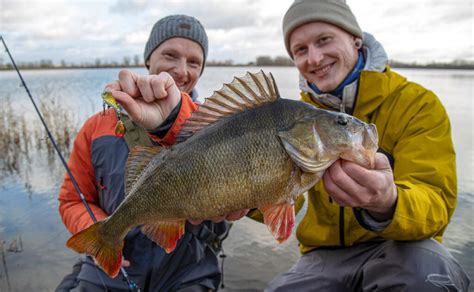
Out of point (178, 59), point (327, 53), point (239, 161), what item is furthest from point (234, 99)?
point (327, 53)

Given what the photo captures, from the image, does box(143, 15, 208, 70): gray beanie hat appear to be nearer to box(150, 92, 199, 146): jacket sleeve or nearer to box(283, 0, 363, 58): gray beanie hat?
box(283, 0, 363, 58): gray beanie hat

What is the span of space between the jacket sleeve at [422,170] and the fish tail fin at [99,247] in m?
1.49

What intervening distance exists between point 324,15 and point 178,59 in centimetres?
132

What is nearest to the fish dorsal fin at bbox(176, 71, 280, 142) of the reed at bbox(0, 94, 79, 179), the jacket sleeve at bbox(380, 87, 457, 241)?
the jacket sleeve at bbox(380, 87, 457, 241)

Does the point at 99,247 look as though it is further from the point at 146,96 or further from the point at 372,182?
the point at 372,182

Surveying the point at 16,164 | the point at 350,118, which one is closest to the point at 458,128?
the point at 350,118

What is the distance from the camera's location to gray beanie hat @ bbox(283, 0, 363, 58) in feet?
11.0

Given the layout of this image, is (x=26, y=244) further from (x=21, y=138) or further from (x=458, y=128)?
(x=458, y=128)

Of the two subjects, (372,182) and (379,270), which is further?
(379,270)

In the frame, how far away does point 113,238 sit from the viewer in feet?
6.66

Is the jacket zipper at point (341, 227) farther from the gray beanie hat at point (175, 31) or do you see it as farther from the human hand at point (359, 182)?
the gray beanie hat at point (175, 31)

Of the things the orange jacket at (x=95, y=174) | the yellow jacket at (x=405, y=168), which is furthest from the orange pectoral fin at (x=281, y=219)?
the orange jacket at (x=95, y=174)

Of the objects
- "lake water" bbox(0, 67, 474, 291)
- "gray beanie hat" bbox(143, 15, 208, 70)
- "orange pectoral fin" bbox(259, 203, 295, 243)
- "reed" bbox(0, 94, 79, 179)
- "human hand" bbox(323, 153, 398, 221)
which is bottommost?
"lake water" bbox(0, 67, 474, 291)

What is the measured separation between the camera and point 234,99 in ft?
6.45
